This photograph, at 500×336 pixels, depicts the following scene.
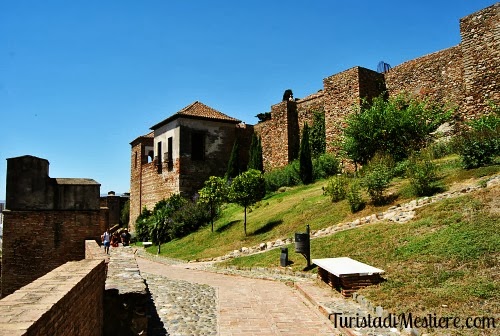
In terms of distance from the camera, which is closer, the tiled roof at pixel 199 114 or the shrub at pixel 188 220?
the shrub at pixel 188 220

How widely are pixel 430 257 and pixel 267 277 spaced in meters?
4.35

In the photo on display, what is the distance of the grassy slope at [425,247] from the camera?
5.80 metres

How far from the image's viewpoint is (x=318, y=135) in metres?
25.8

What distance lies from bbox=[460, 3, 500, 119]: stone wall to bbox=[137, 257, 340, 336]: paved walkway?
11927 mm

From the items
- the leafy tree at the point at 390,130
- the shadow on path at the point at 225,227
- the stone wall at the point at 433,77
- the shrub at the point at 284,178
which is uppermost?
the stone wall at the point at 433,77

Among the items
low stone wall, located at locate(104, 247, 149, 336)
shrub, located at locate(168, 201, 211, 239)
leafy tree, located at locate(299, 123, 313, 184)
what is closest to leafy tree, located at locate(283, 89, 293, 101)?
leafy tree, located at locate(299, 123, 313, 184)

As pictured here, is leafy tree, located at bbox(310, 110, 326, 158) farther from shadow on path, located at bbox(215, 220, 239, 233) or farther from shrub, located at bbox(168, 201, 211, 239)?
shadow on path, located at bbox(215, 220, 239, 233)

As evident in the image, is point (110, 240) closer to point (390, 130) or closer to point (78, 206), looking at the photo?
point (78, 206)

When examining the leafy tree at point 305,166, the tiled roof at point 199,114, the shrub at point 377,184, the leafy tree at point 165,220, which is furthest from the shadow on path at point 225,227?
the tiled roof at point 199,114

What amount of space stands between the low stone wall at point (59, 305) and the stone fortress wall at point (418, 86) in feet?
53.5

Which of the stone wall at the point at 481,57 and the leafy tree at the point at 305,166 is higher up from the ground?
the stone wall at the point at 481,57

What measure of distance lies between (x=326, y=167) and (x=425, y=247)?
48.3 feet

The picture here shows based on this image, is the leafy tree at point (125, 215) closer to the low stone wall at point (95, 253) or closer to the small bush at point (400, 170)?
the small bush at point (400, 170)

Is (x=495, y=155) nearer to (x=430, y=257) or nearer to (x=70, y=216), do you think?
(x=430, y=257)
